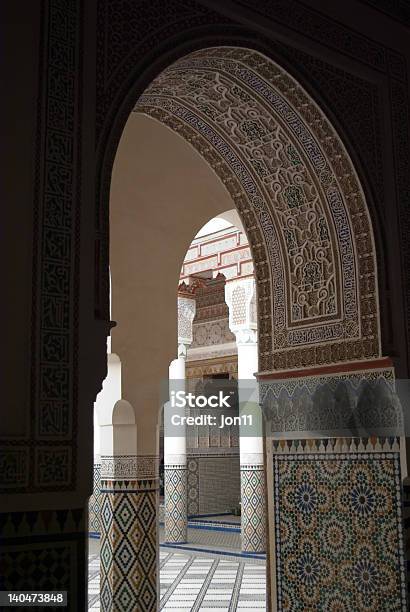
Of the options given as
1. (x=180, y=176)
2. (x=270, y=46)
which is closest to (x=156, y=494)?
(x=180, y=176)

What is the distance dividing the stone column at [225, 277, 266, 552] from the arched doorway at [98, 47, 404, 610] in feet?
13.2

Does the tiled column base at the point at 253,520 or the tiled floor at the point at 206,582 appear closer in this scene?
the tiled floor at the point at 206,582

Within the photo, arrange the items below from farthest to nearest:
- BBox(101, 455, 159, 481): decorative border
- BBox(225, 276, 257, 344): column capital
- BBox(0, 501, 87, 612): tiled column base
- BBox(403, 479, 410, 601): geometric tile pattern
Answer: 1. BBox(225, 276, 257, 344): column capital
2. BBox(101, 455, 159, 481): decorative border
3. BBox(403, 479, 410, 601): geometric tile pattern
4. BBox(0, 501, 87, 612): tiled column base

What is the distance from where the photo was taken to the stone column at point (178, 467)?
780 cm

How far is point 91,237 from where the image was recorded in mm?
1927

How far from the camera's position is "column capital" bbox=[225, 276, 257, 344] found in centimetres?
712

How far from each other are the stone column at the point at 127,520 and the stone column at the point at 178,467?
10.6 ft

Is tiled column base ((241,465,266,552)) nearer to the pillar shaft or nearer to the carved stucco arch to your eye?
the pillar shaft

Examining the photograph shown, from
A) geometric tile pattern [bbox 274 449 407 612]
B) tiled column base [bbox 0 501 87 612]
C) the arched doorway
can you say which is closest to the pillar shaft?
the arched doorway

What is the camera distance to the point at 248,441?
286 inches

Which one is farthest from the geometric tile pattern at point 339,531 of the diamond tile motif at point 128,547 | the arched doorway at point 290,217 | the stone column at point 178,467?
the stone column at point 178,467

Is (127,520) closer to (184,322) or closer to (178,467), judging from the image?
(178,467)

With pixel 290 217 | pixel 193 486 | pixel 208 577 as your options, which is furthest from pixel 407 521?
pixel 193 486

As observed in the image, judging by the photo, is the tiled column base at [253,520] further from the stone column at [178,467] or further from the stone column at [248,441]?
the stone column at [178,467]
